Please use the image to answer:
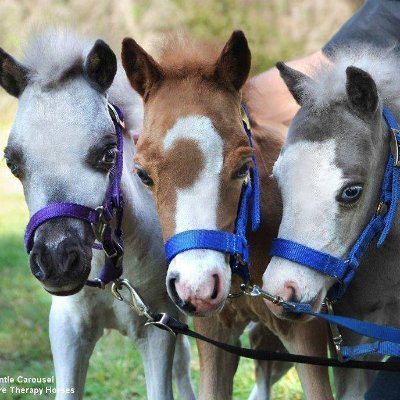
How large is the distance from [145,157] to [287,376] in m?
2.77

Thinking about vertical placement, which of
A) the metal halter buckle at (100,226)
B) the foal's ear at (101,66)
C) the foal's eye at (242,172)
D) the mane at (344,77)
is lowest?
the metal halter buckle at (100,226)

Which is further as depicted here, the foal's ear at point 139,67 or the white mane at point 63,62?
the white mane at point 63,62

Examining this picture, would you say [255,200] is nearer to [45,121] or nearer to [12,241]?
[45,121]

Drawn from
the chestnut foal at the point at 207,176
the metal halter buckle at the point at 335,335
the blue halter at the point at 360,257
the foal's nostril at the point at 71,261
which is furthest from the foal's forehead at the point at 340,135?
the foal's nostril at the point at 71,261

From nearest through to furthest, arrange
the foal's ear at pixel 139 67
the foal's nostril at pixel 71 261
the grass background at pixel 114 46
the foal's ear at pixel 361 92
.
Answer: the foal's nostril at pixel 71 261
the foal's ear at pixel 361 92
the foal's ear at pixel 139 67
the grass background at pixel 114 46

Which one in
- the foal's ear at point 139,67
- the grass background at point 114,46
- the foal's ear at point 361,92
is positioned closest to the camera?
the foal's ear at point 361,92

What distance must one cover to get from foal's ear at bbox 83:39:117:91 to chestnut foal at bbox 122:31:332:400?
0.10 metres

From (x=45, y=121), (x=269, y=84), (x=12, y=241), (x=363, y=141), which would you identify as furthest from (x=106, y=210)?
(x=12, y=241)

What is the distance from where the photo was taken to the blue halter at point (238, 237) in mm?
3029

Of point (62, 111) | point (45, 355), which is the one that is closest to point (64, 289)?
point (62, 111)

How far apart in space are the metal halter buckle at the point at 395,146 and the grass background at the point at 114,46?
26.1 inches

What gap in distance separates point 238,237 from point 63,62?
1.00 meters

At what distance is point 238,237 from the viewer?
3160mm

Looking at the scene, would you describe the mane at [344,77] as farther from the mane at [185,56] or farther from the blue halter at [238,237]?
the mane at [185,56]
